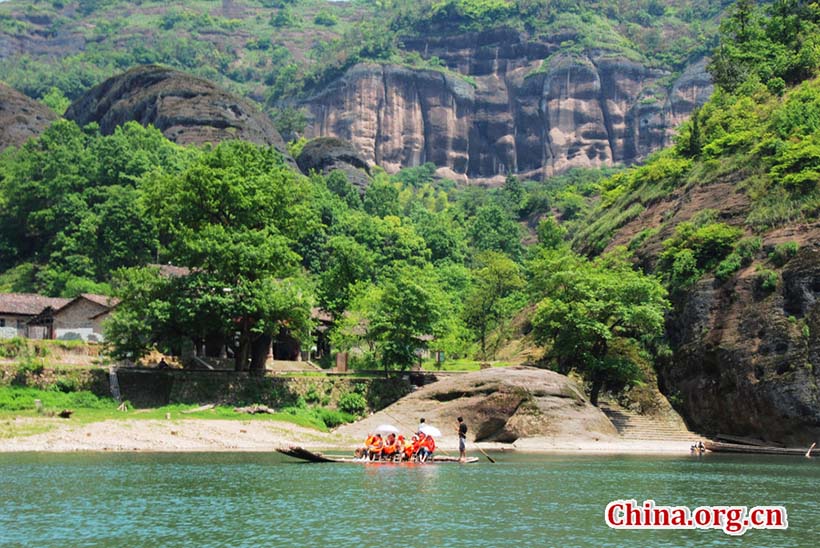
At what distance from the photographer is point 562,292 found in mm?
67125

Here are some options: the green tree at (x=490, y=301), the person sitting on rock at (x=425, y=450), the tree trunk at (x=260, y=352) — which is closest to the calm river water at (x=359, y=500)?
the person sitting on rock at (x=425, y=450)

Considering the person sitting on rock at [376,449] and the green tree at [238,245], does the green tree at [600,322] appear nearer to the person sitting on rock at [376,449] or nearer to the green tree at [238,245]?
the green tree at [238,245]

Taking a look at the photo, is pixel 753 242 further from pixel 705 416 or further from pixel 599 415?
pixel 599 415

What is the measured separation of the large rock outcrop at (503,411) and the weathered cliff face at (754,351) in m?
7.43

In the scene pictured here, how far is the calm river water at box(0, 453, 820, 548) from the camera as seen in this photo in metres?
27.0

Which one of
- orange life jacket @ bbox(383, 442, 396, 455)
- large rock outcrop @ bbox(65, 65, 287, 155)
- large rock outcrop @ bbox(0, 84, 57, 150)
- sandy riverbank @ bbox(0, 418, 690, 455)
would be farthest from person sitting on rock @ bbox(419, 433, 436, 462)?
large rock outcrop @ bbox(0, 84, 57, 150)

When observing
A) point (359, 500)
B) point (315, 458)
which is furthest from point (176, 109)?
point (359, 500)

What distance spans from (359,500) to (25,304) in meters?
51.3

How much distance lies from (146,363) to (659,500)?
38840mm

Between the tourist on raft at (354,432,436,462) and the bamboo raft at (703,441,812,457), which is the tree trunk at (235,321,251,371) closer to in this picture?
the tourist on raft at (354,432,436,462)

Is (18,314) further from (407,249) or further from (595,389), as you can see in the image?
(407,249)

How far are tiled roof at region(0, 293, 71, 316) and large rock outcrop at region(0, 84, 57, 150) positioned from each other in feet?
218

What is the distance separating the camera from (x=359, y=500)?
33438 mm

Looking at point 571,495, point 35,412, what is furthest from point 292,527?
point 35,412
